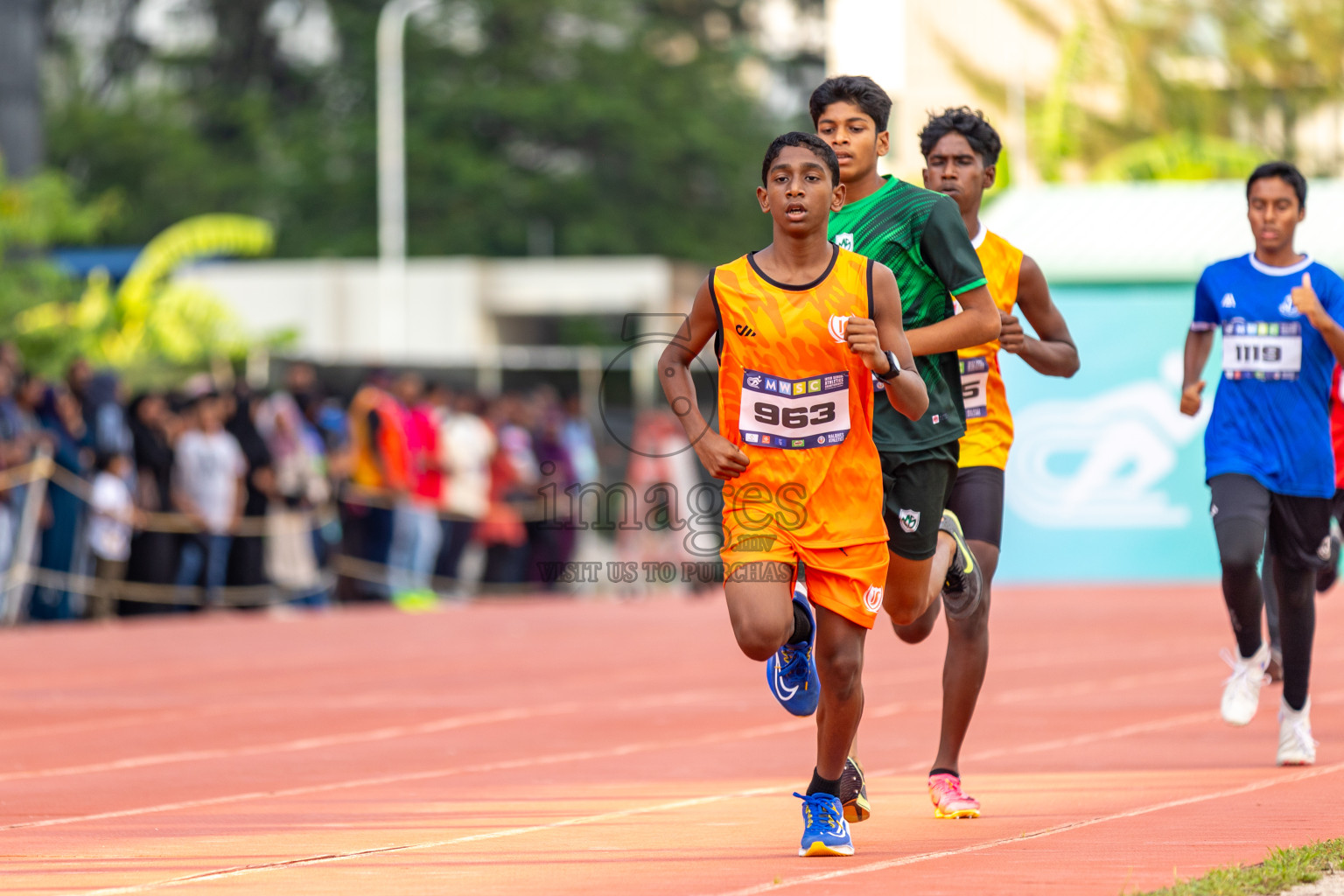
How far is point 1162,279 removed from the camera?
2053 cm

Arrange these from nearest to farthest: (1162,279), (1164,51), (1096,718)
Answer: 1. (1096,718)
2. (1162,279)
3. (1164,51)

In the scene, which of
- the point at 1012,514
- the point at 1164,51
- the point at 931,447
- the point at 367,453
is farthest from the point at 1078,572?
the point at 1164,51

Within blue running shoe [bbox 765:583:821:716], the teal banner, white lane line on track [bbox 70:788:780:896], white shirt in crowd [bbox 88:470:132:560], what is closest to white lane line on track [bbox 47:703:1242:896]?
white lane line on track [bbox 70:788:780:896]

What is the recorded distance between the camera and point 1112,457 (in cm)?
2062

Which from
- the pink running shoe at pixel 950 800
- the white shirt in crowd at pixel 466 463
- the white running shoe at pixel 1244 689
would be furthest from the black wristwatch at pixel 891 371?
the white shirt in crowd at pixel 466 463

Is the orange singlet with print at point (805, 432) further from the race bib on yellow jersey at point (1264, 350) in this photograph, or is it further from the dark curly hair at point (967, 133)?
the race bib on yellow jersey at point (1264, 350)

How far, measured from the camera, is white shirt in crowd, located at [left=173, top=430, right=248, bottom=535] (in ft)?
61.6

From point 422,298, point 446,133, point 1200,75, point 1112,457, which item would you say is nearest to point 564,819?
point 1112,457

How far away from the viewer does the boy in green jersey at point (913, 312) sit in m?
6.66

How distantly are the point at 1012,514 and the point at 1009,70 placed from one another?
66.5 ft

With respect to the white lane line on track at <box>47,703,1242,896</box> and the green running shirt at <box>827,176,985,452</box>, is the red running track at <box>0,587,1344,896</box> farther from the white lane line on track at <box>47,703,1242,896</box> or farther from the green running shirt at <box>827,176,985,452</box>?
the green running shirt at <box>827,176,985,452</box>

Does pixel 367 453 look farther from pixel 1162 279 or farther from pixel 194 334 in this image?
pixel 1162 279

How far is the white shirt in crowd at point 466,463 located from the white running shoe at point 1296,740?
14248mm

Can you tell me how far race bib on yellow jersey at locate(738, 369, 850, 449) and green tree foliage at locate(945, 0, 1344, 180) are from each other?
3025 cm
